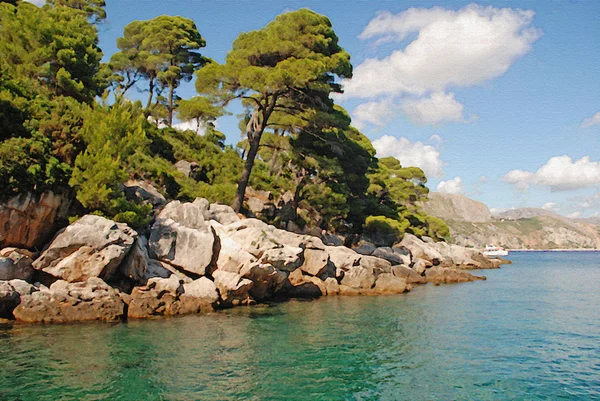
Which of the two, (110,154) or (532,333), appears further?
(110,154)

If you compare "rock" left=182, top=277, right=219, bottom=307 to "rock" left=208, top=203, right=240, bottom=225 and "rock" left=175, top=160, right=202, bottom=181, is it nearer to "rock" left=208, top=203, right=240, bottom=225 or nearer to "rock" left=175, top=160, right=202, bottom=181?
"rock" left=208, top=203, right=240, bottom=225

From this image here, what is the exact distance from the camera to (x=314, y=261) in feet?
85.0

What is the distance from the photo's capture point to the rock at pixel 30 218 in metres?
16.7

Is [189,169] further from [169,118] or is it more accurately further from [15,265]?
[15,265]

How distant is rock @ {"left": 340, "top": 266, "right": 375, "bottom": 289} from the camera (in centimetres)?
2671

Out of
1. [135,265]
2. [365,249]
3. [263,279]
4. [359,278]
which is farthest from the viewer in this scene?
[365,249]

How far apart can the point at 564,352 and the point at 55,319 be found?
16743 millimetres

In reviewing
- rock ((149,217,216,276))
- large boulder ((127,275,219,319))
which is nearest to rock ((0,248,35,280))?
large boulder ((127,275,219,319))

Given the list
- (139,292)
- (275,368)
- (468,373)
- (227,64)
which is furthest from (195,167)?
(468,373)

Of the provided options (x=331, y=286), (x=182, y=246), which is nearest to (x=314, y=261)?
(x=331, y=286)

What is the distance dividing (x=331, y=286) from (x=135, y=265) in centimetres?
1179

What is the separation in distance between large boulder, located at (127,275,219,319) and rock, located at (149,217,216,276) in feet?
2.68

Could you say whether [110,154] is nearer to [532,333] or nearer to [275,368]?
[275,368]

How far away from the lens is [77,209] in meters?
19.0
